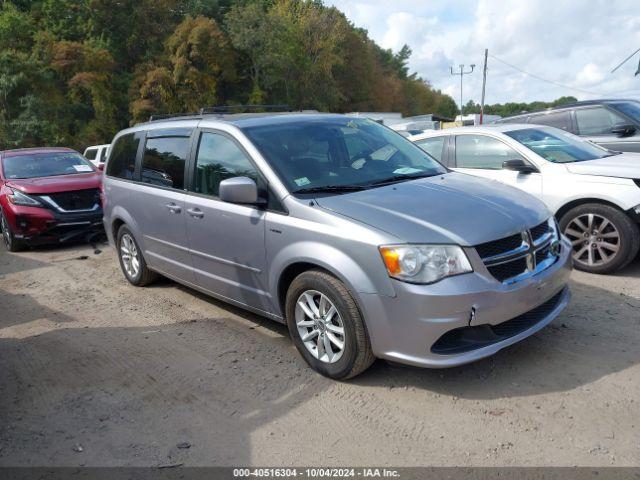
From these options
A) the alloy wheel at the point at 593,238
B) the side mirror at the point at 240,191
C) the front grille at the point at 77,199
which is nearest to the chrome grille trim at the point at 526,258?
the side mirror at the point at 240,191

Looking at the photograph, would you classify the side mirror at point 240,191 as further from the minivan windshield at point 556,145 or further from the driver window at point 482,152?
the minivan windshield at point 556,145

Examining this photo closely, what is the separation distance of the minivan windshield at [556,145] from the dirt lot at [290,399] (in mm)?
1704

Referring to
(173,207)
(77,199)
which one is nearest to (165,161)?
(173,207)

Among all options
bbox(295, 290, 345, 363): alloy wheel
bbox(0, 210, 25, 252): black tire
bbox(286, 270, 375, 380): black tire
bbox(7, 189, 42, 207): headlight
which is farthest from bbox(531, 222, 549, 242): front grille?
bbox(0, 210, 25, 252): black tire

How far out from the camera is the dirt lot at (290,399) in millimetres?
2992

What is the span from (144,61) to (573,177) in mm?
40940

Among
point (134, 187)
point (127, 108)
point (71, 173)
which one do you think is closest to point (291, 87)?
Result: point (127, 108)

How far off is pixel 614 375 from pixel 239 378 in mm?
2514

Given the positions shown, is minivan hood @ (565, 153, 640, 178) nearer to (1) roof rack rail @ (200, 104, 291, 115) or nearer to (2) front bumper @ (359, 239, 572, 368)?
(2) front bumper @ (359, 239, 572, 368)

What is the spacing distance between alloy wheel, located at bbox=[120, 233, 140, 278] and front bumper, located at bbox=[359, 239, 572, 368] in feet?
11.6

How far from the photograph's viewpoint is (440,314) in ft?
10.5

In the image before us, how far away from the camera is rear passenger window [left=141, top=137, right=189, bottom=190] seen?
16.4 feet

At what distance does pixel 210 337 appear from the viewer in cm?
468

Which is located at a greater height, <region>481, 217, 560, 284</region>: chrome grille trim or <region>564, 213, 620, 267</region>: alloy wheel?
<region>481, 217, 560, 284</region>: chrome grille trim
